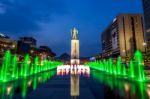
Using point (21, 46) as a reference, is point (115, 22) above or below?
above

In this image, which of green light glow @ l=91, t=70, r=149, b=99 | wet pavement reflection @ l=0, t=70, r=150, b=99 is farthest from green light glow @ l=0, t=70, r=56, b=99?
green light glow @ l=91, t=70, r=149, b=99

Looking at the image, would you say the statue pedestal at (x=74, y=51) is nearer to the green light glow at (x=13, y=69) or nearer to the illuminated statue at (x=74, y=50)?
the illuminated statue at (x=74, y=50)

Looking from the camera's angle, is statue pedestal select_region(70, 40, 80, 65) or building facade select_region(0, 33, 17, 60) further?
building facade select_region(0, 33, 17, 60)

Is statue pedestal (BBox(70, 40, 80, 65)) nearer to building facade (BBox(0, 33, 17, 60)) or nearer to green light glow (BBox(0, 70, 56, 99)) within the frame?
green light glow (BBox(0, 70, 56, 99))

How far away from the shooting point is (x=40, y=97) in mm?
8734

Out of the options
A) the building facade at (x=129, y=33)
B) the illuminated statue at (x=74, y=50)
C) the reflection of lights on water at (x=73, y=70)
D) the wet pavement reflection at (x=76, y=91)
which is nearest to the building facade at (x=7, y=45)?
the illuminated statue at (x=74, y=50)

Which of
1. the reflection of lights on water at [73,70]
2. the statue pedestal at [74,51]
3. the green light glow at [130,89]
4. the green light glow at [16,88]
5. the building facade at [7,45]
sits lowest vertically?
the green light glow at [130,89]

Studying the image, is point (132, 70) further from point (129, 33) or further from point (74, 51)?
point (129, 33)

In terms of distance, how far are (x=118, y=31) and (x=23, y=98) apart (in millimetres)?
102001

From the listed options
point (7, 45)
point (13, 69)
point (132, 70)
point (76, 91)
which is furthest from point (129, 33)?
point (76, 91)

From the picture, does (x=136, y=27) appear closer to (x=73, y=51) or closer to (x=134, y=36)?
(x=134, y=36)

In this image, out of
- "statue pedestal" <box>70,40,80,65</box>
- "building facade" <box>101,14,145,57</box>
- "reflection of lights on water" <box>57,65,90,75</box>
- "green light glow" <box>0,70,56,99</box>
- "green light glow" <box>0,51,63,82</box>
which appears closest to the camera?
"green light glow" <box>0,70,56,99</box>

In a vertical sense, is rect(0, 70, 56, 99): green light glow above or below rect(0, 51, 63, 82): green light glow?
below

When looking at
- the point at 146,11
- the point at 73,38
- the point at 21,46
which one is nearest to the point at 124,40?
the point at 146,11
